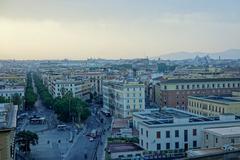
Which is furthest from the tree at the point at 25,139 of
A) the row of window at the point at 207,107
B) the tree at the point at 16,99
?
the tree at the point at 16,99

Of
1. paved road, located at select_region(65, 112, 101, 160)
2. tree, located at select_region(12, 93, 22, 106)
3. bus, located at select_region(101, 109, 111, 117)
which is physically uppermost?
tree, located at select_region(12, 93, 22, 106)

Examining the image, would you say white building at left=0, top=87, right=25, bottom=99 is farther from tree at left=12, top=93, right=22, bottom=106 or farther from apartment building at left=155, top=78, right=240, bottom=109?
apartment building at left=155, top=78, right=240, bottom=109

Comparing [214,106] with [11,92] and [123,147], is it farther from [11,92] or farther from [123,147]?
[11,92]

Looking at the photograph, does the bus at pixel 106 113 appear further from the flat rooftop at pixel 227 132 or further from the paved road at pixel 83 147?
the flat rooftop at pixel 227 132

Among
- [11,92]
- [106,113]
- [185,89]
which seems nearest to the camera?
[185,89]

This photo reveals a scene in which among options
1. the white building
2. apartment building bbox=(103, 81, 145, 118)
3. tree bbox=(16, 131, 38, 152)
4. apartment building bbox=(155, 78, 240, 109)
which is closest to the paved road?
tree bbox=(16, 131, 38, 152)

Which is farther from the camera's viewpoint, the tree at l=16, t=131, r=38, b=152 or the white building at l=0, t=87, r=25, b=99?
the white building at l=0, t=87, r=25, b=99

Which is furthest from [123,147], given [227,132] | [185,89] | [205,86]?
[205,86]
